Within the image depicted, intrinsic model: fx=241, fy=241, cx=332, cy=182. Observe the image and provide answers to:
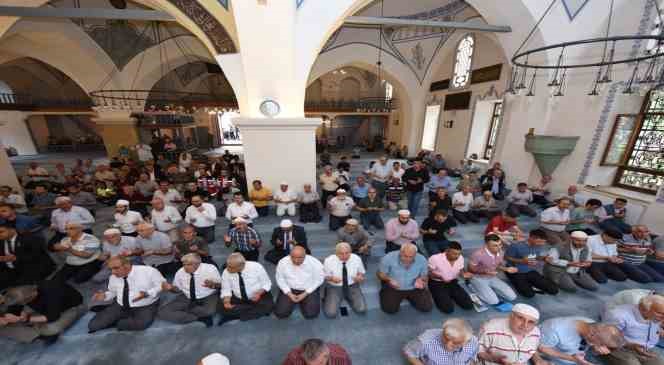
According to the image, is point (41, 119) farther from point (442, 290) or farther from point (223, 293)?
→ point (442, 290)

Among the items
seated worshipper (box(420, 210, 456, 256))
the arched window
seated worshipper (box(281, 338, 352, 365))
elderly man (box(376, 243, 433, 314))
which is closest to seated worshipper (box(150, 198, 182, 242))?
seated worshipper (box(281, 338, 352, 365))

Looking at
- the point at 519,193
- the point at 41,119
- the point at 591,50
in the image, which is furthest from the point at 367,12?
the point at 41,119

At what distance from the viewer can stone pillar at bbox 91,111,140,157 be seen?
32.6 feet

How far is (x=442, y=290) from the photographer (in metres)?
3.27

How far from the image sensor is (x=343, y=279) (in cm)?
324

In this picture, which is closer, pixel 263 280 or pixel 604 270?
pixel 263 280

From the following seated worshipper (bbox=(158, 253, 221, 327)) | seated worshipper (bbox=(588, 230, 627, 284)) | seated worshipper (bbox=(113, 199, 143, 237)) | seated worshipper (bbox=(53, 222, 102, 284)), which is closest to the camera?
seated worshipper (bbox=(158, 253, 221, 327))

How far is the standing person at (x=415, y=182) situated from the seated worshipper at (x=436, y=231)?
1.36 m

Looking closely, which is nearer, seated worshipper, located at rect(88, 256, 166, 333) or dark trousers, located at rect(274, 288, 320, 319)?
seated worshipper, located at rect(88, 256, 166, 333)

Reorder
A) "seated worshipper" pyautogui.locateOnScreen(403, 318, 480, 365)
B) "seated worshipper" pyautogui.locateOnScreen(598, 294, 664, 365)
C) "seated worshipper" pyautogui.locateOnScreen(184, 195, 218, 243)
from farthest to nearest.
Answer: "seated worshipper" pyautogui.locateOnScreen(184, 195, 218, 243), "seated worshipper" pyautogui.locateOnScreen(598, 294, 664, 365), "seated worshipper" pyautogui.locateOnScreen(403, 318, 480, 365)

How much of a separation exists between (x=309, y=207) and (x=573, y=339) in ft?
14.6

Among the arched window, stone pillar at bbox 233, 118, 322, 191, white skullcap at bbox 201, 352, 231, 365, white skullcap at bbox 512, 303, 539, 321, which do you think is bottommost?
white skullcap at bbox 201, 352, 231, 365

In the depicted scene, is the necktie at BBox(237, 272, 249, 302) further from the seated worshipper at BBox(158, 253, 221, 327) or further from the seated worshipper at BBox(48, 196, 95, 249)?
the seated worshipper at BBox(48, 196, 95, 249)

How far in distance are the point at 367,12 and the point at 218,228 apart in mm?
8844
